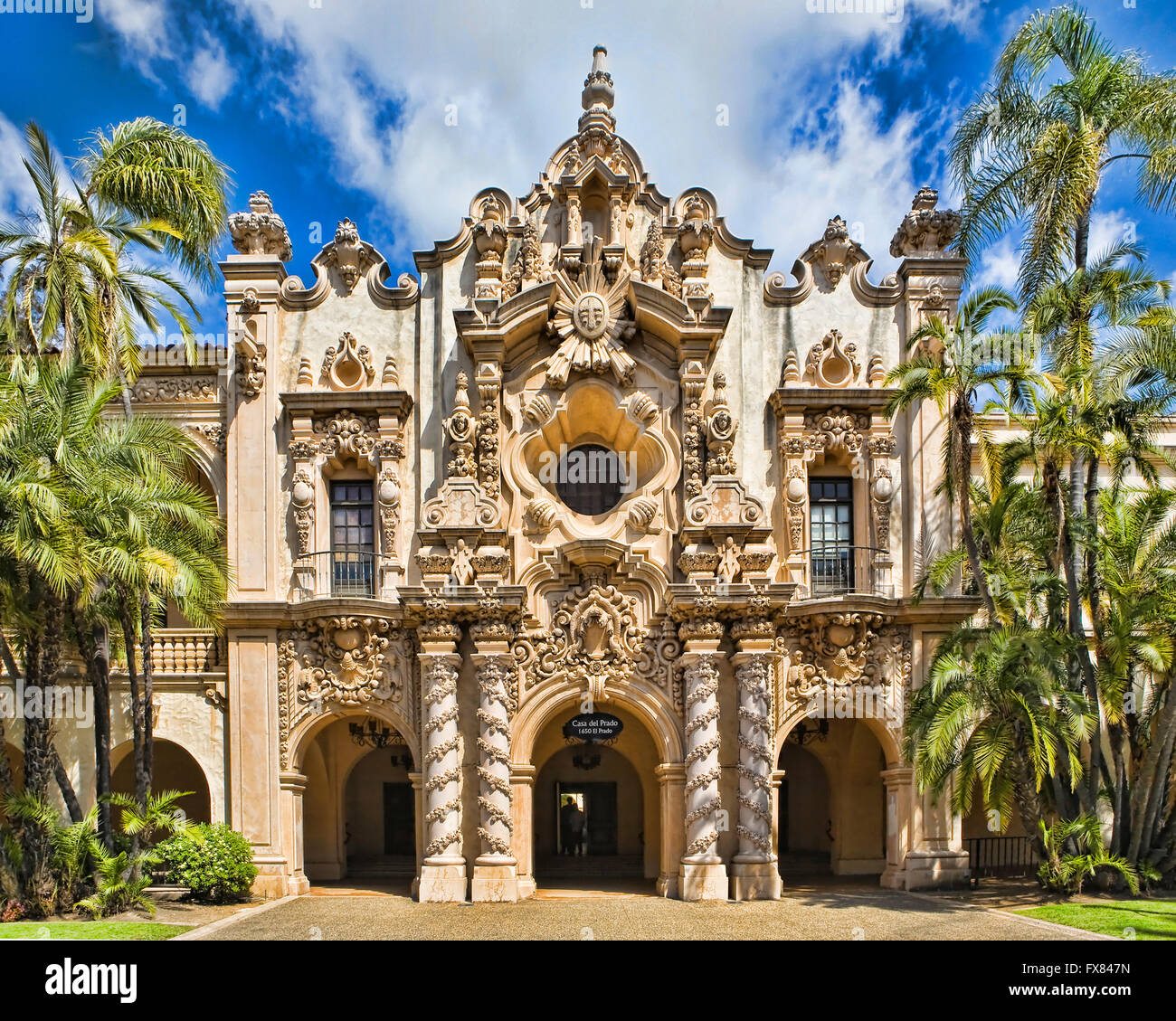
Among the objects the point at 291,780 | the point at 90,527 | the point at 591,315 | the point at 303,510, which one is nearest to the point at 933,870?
the point at 291,780

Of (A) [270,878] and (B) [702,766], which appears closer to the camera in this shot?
(B) [702,766]

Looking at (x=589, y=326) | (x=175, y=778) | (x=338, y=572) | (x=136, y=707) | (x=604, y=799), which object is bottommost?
(x=604, y=799)

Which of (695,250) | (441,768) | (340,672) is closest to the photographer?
(441,768)

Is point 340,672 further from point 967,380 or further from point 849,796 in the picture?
point 967,380

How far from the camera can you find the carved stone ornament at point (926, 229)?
23844 millimetres

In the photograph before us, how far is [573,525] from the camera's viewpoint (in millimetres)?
23250

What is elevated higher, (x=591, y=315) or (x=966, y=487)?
(x=591, y=315)

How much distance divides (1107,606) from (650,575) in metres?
9.39

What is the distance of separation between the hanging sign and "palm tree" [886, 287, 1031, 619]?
7.99 m

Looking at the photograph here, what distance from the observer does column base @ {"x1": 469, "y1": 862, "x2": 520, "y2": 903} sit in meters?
20.9

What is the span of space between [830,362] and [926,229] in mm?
3752

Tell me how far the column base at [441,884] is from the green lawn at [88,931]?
4.85m

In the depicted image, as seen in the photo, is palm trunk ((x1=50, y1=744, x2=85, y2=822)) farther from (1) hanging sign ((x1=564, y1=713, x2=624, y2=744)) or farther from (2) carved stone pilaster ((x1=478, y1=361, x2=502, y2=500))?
(2) carved stone pilaster ((x1=478, y1=361, x2=502, y2=500))

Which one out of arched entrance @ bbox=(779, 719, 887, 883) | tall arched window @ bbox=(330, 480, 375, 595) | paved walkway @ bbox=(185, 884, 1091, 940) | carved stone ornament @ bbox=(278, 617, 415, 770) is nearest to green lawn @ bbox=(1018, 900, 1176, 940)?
paved walkway @ bbox=(185, 884, 1091, 940)
